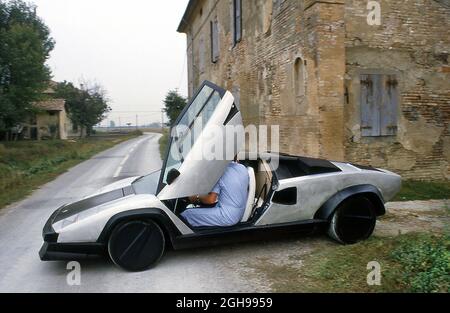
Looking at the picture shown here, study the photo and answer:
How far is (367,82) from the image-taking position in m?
8.58

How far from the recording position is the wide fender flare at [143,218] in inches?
152

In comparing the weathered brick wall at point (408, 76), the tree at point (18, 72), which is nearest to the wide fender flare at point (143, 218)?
the weathered brick wall at point (408, 76)

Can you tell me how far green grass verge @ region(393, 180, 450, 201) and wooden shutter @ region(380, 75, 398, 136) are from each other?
1265 millimetres

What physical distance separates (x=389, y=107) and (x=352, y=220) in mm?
4990

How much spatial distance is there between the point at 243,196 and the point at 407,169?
608cm

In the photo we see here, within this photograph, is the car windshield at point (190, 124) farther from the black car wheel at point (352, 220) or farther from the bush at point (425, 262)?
the bush at point (425, 262)

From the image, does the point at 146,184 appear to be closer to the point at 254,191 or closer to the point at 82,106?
the point at 254,191

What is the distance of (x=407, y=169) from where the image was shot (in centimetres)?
896

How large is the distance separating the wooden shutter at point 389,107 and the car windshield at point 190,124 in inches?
225

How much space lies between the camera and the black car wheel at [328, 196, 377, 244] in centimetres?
469

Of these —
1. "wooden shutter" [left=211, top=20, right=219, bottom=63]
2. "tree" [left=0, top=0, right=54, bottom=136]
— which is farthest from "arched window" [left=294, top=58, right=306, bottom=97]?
"tree" [left=0, top=0, right=54, bottom=136]

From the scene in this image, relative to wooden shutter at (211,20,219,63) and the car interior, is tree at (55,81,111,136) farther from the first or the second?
the car interior
